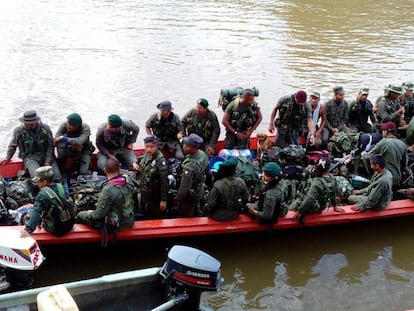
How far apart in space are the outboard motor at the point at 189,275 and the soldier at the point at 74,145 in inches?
123

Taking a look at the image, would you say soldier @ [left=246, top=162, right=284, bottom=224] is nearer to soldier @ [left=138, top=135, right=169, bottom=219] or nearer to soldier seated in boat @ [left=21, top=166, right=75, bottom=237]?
soldier @ [left=138, top=135, right=169, bottom=219]

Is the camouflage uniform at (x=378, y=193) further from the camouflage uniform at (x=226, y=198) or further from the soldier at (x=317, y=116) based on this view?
the soldier at (x=317, y=116)

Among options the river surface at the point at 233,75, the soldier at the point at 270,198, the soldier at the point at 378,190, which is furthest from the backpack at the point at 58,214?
the soldier at the point at 378,190

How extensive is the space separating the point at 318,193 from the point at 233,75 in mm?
9432

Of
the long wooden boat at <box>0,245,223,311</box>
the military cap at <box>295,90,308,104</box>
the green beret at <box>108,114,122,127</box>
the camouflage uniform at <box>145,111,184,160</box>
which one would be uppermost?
the military cap at <box>295,90,308,104</box>

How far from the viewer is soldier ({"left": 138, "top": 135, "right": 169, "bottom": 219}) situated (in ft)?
22.1

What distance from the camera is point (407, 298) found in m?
6.61

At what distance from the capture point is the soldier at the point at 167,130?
8.34m

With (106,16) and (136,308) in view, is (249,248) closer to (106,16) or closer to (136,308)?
(136,308)

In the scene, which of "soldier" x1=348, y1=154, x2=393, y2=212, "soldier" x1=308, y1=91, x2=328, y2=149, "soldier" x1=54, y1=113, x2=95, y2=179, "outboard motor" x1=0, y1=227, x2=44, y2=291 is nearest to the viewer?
"outboard motor" x1=0, y1=227, x2=44, y2=291

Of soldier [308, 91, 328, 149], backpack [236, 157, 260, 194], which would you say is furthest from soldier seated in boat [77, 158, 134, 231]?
soldier [308, 91, 328, 149]

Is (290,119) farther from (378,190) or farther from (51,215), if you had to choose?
(51,215)

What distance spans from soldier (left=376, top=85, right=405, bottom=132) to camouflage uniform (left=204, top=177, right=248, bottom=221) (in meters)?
3.83

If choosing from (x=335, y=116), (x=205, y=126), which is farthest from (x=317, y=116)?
(x=205, y=126)
